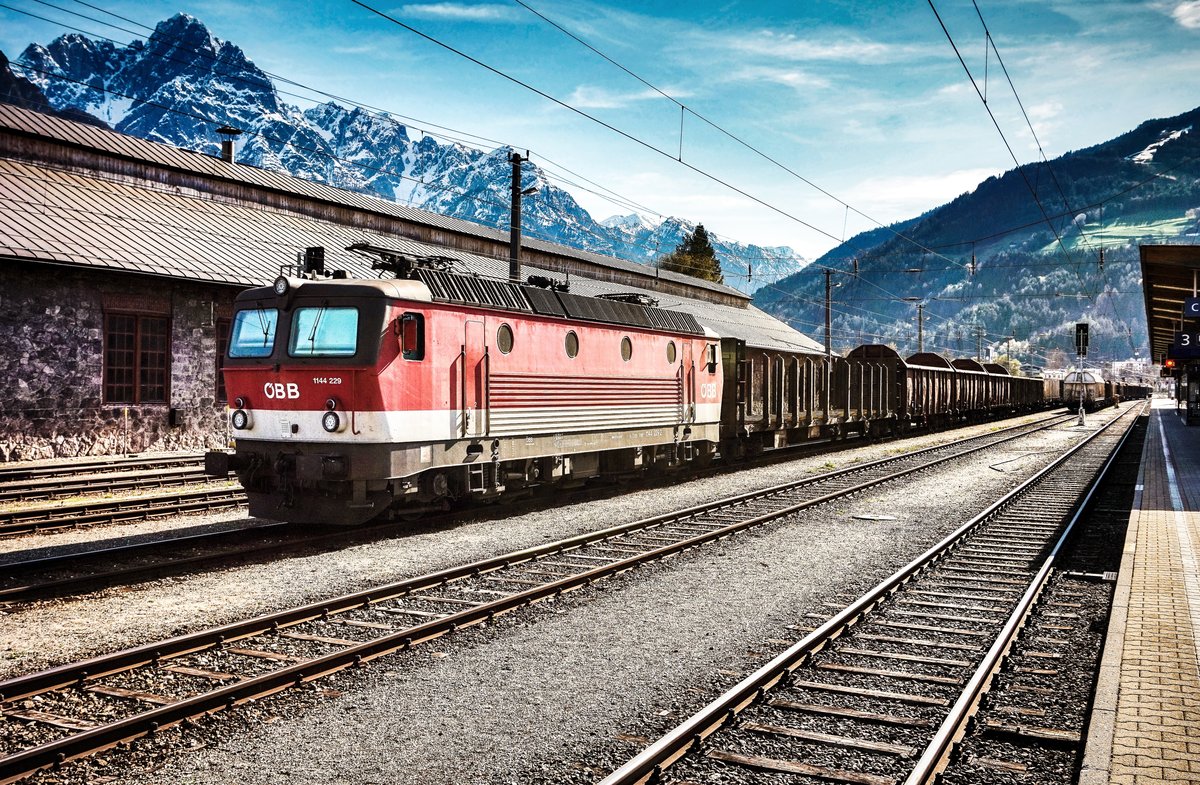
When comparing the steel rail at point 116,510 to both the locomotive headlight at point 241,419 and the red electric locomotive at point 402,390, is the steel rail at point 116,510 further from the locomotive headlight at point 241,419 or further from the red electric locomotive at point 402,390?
the locomotive headlight at point 241,419

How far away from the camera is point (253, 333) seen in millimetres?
12727

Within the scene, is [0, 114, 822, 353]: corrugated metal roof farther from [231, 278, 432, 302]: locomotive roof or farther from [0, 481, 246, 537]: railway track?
[231, 278, 432, 302]: locomotive roof

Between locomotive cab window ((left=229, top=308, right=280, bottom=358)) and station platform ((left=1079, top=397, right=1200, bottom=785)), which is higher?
locomotive cab window ((left=229, top=308, right=280, bottom=358))

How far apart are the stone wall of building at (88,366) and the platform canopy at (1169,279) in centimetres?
2267

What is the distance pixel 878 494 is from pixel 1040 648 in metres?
10.5

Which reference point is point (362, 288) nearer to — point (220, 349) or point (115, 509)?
point (115, 509)

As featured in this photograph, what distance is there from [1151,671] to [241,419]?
1123 centimetres

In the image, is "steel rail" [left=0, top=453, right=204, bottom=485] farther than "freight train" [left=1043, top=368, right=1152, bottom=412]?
No

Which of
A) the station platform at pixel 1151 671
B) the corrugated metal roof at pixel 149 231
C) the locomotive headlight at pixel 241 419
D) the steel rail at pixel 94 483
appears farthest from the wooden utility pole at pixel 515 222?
the station platform at pixel 1151 671

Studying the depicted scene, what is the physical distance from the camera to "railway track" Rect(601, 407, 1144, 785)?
5.32 meters

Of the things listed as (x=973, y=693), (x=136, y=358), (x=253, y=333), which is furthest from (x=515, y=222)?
(x=973, y=693)

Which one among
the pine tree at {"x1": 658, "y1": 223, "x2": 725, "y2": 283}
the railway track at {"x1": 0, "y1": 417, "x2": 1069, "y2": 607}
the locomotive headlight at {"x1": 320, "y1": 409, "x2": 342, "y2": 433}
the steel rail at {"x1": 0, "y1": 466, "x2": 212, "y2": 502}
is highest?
the pine tree at {"x1": 658, "y1": 223, "x2": 725, "y2": 283}

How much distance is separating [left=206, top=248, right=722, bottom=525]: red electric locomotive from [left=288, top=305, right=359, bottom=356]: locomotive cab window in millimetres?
18

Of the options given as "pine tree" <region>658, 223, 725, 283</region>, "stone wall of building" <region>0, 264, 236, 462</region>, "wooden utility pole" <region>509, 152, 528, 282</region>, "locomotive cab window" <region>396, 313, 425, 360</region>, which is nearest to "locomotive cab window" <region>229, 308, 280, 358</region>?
"locomotive cab window" <region>396, 313, 425, 360</region>
